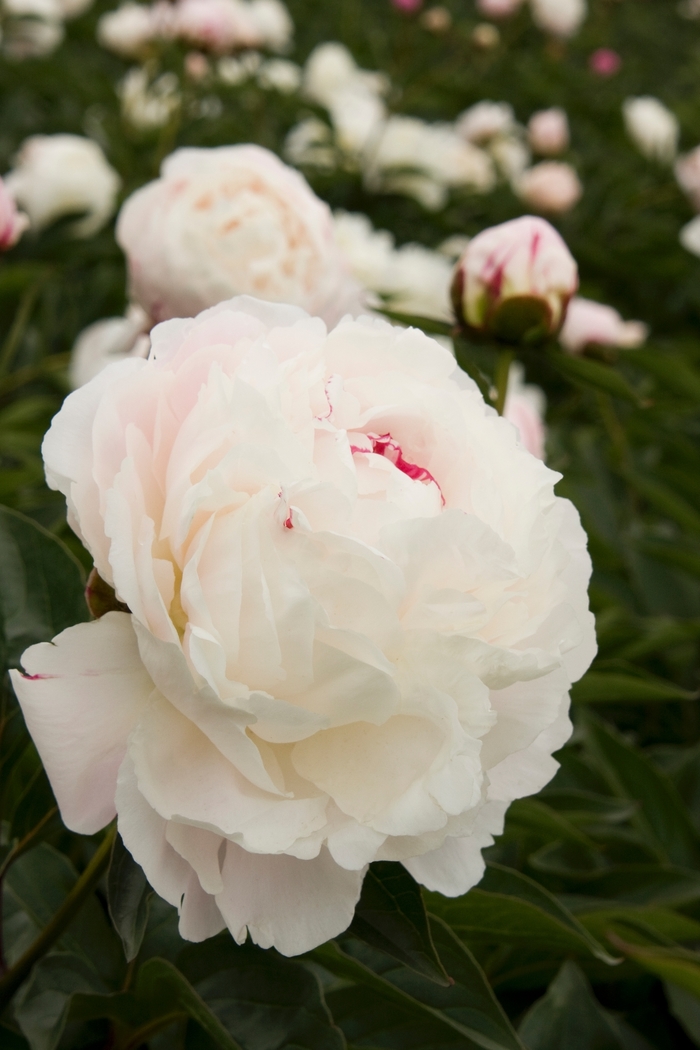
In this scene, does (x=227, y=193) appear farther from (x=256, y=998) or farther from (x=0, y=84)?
(x=0, y=84)

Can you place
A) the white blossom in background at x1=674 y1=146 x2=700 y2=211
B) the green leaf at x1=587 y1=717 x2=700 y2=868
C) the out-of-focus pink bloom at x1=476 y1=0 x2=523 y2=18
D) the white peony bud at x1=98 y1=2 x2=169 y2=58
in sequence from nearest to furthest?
the green leaf at x1=587 y1=717 x2=700 y2=868 → the white blossom in background at x1=674 y1=146 x2=700 y2=211 → the white peony bud at x1=98 y1=2 x2=169 y2=58 → the out-of-focus pink bloom at x1=476 y1=0 x2=523 y2=18

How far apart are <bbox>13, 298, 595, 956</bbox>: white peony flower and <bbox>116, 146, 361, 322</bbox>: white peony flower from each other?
33cm

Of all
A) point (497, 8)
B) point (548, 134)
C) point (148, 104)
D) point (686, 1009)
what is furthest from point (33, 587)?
point (497, 8)

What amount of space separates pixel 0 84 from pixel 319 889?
8.07 ft

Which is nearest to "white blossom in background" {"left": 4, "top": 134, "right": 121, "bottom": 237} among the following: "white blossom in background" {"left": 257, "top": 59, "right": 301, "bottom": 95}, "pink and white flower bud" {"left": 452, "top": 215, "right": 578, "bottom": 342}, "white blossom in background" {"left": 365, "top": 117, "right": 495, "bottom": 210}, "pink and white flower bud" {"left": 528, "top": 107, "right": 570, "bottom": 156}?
"pink and white flower bud" {"left": 452, "top": 215, "right": 578, "bottom": 342}

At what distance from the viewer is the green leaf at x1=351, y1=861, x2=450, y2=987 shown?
395mm

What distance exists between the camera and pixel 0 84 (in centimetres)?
239

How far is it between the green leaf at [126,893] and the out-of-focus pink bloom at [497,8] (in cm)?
333

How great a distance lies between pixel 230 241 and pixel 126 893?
19.1 inches

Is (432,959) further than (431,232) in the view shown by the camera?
No

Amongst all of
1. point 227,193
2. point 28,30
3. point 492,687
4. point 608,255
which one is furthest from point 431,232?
point 492,687

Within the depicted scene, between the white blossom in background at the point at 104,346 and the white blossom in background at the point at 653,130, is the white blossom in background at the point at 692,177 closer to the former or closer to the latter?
the white blossom in background at the point at 653,130

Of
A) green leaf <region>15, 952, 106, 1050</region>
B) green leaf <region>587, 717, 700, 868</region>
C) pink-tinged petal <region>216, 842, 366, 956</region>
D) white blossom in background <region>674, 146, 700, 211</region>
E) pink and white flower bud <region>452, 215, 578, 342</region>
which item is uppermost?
pink and white flower bud <region>452, 215, 578, 342</region>

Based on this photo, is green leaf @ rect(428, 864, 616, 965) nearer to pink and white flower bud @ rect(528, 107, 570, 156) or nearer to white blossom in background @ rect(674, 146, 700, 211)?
white blossom in background @ rect(674, 146, 700, 211)
